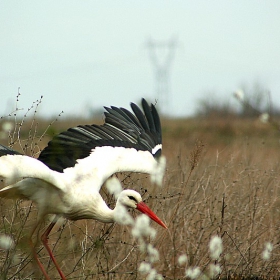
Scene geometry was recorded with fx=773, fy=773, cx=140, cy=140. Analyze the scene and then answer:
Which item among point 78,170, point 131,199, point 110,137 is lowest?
point 131,199

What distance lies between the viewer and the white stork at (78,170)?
17.6ft

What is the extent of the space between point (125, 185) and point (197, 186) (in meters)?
0.78

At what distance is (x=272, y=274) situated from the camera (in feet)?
21.8

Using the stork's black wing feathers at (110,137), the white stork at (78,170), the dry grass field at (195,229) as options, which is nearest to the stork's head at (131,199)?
the white stork at (78,170)

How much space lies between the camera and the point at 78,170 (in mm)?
6004

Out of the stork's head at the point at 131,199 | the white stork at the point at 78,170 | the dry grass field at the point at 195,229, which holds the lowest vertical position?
the dry grass field at the point at 195,229

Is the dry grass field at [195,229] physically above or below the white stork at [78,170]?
below

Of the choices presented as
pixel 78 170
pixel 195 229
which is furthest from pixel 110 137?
pixel 195 229

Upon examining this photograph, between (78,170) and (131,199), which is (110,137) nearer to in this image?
(78,170)

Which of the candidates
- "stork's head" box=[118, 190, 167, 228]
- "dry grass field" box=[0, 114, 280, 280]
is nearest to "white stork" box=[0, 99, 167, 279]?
"stork's head" box=[118, 190, 167, 228]

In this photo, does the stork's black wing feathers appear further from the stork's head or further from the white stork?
the stork's head

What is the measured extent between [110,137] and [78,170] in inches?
30.6

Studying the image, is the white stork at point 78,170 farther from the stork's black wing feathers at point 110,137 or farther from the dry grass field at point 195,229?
the dry grass field at point 195,229

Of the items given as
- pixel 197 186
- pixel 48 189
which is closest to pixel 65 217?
pixel 48 189
